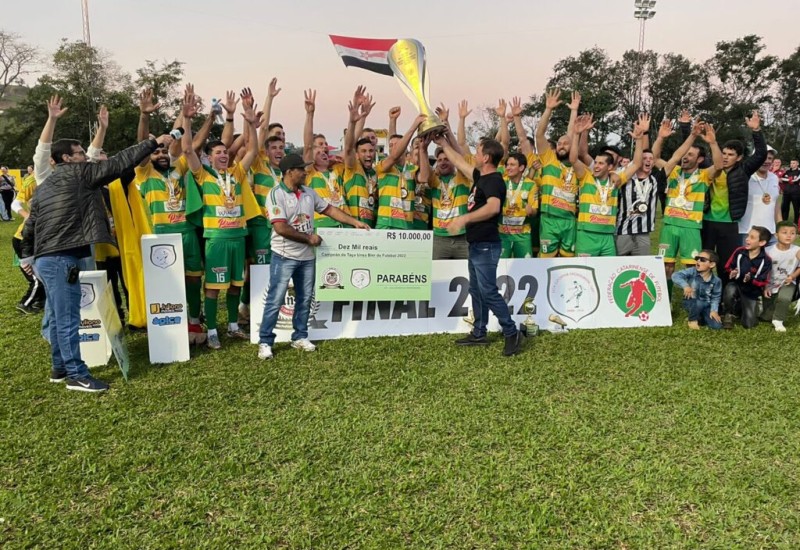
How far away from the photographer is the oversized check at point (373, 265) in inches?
223

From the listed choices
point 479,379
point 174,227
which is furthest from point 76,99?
point 479,379

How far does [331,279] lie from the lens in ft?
18.7

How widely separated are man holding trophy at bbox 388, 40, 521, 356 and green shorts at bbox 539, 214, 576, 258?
164 centimetres

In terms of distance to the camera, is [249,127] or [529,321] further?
[529,321]

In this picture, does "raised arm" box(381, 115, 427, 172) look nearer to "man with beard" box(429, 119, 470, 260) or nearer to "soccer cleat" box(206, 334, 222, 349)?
"man with beard" box(429, 119, 470, 260)

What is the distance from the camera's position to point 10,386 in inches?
176

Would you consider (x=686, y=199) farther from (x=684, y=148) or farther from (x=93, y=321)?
(x=93, y=321)

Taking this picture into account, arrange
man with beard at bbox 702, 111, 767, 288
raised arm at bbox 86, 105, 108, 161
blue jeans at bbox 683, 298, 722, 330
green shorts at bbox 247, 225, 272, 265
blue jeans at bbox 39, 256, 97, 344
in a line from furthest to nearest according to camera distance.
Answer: man with beard at bbox 702, 111, 767, 288, blue jeans at bbox 683, 298, 722, 330, green shorts at bbox 247, 225, 272, 265, raised arm at bbox 86, 105, 108, 161, blue jeans at bbox 39, 256, 97, 344

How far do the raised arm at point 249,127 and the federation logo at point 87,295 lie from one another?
199cm

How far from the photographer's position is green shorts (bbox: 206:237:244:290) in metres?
5.47

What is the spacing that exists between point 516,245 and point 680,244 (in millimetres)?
2172

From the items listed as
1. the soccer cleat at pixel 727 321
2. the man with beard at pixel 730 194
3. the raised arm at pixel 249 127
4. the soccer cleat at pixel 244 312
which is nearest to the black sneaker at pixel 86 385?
the soccer cleat at pixel 244 312

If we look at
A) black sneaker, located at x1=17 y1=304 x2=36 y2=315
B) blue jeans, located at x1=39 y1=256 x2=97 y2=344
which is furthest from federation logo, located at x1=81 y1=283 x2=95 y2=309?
black sneaker, located at x1=17 y1=304 x2=36 y2=315

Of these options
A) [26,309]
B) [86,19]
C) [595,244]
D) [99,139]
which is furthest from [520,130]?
[86,19]
